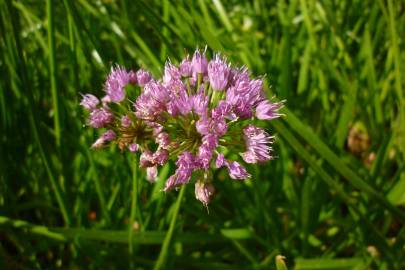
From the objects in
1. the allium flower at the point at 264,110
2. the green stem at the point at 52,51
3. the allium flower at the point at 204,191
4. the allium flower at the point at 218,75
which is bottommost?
the allium flower at the point at 204,191

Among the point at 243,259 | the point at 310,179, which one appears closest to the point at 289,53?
the point at 310,179

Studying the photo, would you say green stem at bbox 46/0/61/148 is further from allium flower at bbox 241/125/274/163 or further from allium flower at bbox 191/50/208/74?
allium flower at bbox 241/125/274/163

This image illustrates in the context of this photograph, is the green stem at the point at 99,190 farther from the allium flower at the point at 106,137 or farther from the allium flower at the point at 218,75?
the allium flower at the point at 218,75

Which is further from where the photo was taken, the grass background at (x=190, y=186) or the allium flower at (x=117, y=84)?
the grass background at (x=190, y=186)

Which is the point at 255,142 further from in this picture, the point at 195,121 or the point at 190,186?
the point at 190,186

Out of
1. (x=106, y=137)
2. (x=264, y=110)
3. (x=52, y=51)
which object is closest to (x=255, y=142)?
(x=264, y=110)

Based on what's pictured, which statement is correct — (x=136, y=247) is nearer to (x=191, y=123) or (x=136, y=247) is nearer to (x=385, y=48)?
(x=191, y=123)

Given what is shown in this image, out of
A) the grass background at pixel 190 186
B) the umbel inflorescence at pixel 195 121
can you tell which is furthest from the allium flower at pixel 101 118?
the grass background at pixel 190 186

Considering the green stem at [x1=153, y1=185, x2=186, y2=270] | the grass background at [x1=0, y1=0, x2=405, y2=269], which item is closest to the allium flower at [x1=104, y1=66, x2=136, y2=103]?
the grass background at [x1=0, y1=0, x2=405, y2=269]
